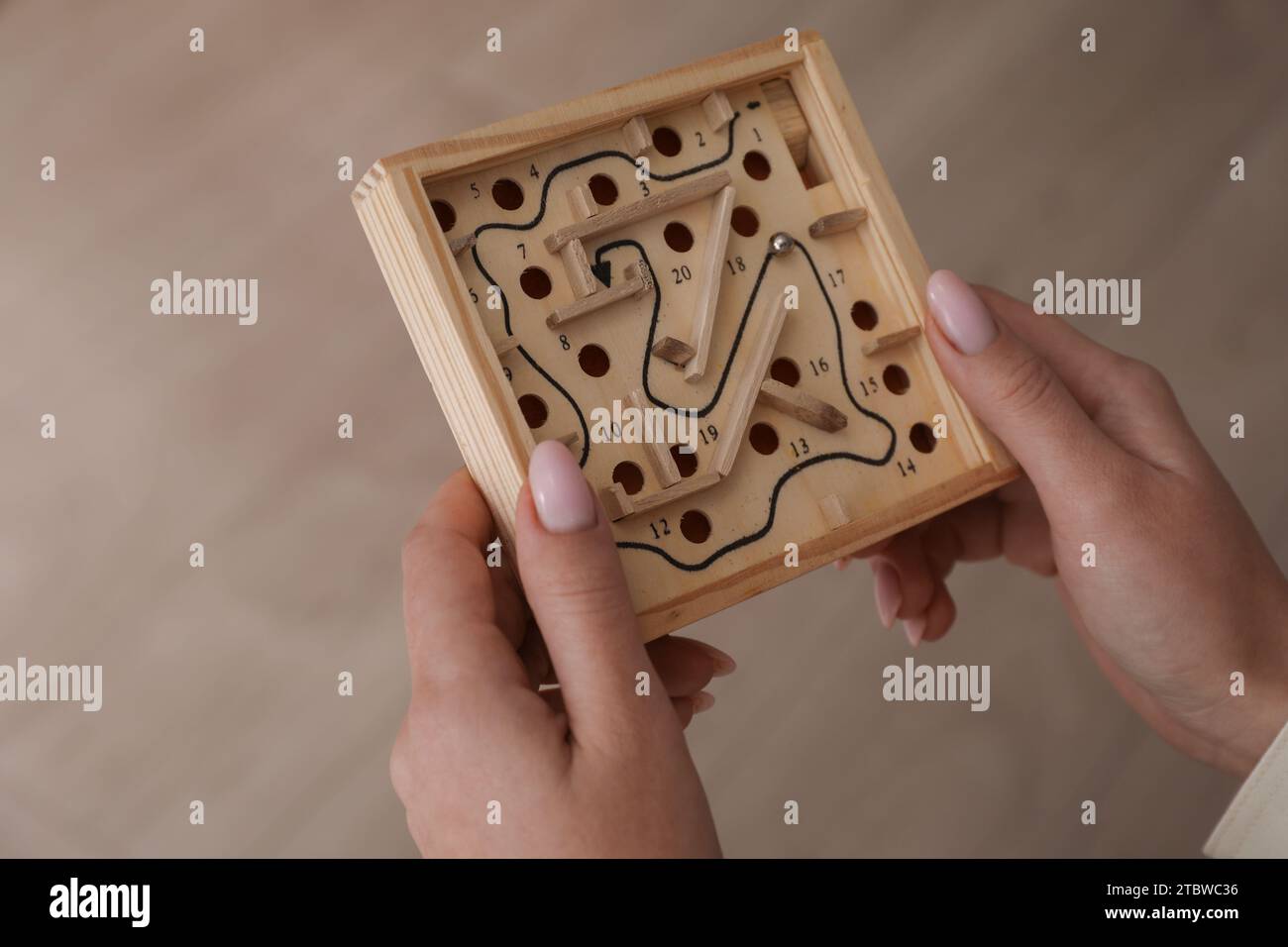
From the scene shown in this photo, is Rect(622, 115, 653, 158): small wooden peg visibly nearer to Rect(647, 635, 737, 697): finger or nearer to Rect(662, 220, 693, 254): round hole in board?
Rect(662, 220, 693, 254): round hole in board

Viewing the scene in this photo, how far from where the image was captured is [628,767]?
1.90 ft

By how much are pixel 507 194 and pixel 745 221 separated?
154 mm

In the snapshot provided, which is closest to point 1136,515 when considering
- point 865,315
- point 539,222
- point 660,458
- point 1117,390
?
point 1117,390

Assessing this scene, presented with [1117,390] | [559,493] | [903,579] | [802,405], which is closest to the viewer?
[559,493]

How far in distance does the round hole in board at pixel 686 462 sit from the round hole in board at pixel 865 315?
15 centimetres

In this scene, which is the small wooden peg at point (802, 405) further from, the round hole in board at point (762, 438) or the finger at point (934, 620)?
the finger at point (934, 620)

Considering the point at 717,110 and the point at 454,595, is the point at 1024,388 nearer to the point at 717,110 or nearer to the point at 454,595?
the point at 717,110

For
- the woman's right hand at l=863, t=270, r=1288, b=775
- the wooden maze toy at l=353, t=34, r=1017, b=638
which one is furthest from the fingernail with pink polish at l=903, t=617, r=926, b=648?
the wooden maze toy at l=353, t=34, r=1017, b=638

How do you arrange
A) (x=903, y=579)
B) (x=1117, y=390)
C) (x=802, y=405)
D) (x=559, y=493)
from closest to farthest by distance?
(x=559, y=493) → (x=802, y=405) → (x=1117, y=390) → (x=903, y=579)

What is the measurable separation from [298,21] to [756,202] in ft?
1.81

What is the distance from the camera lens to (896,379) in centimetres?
73

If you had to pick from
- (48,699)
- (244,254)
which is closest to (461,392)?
(244,254)

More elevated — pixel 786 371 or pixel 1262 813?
pixel 786 371

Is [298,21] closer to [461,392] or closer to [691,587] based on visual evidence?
[461,392]
